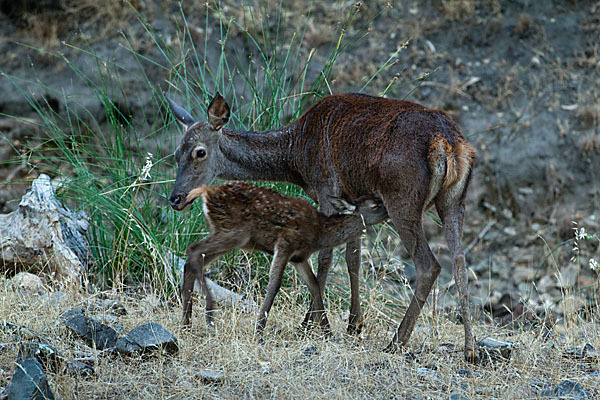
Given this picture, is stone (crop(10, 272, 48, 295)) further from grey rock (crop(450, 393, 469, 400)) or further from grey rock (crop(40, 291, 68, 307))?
grey rock (crop(450, 393, 469, 400))

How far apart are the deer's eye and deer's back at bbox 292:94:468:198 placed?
761mm

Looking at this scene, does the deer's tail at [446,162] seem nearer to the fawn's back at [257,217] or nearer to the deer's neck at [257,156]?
the fawn's back at [257,217]

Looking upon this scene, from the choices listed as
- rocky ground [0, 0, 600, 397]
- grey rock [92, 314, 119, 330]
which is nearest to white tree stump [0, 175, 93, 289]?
grey rock [92, 314, 119, 330]

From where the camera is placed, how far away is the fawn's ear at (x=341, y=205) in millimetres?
5836

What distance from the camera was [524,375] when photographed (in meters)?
5.19

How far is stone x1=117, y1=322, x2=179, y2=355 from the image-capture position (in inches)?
203

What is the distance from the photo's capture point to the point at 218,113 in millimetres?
6758

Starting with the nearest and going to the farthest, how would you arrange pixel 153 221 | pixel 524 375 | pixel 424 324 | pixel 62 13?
pixel 524 375, pixel 424 324, pixel 153 221, pixel 62 13

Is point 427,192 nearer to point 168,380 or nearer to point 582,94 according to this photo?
point 168,380

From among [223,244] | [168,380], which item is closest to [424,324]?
[223,244]

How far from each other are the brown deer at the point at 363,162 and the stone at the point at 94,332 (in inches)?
57.6

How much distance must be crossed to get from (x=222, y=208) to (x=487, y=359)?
6.90 feet

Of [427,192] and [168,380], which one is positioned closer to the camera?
[168,380]


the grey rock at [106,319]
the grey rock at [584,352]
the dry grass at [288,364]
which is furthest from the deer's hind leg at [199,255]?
the grey rock at [584,352]
